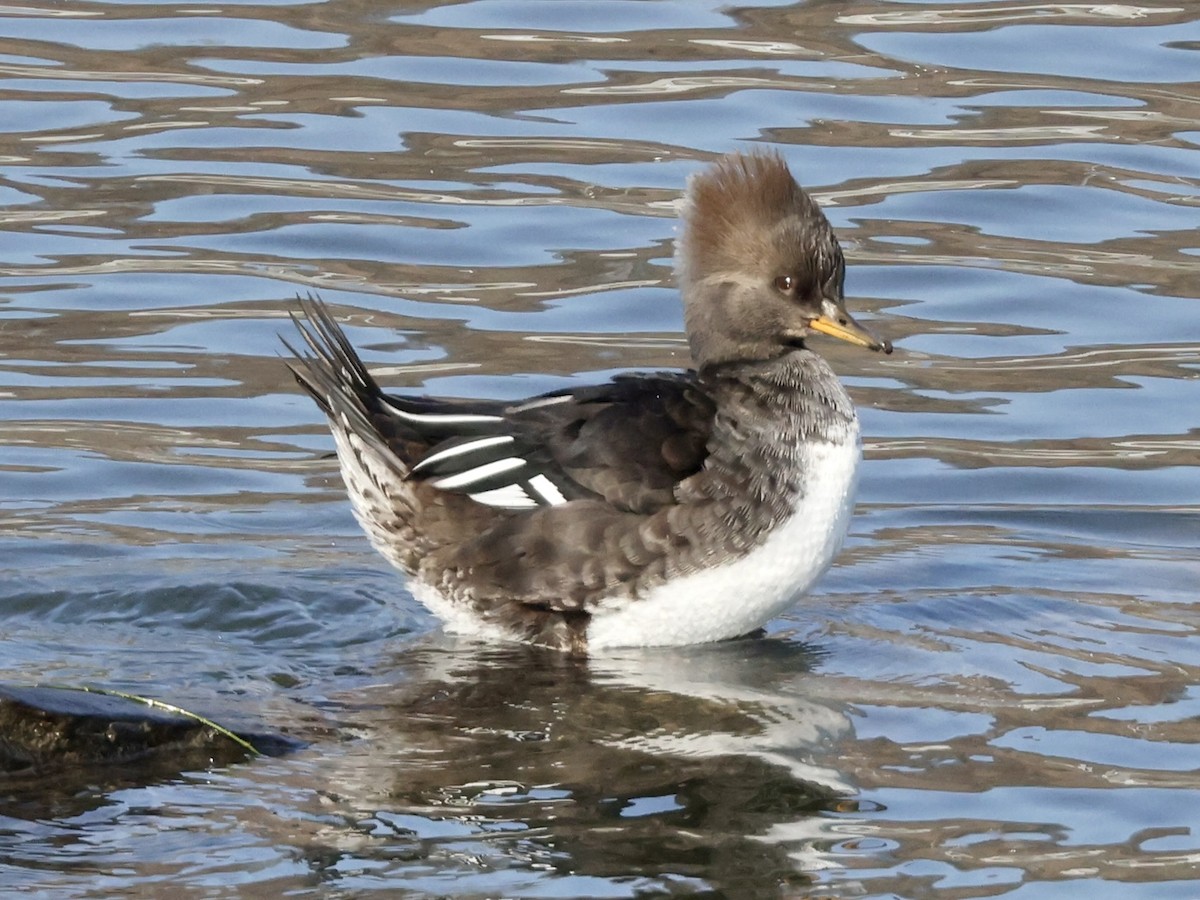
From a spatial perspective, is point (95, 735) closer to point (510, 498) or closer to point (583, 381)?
point (510, 498)

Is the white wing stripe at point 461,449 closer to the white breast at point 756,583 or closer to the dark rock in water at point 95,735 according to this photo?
the white breast at point 756,583

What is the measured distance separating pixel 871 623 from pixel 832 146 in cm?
526

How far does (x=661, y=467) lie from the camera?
6.76 m

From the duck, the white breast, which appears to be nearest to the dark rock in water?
the duck

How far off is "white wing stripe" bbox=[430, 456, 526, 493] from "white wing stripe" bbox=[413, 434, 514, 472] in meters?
0.06

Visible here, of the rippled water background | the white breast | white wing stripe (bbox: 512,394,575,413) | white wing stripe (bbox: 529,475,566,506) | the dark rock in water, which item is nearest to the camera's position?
the rippled water background

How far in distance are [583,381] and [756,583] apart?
2861 millimetres

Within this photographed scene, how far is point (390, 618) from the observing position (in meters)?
7.40

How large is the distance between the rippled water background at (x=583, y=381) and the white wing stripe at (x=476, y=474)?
1.91 feet

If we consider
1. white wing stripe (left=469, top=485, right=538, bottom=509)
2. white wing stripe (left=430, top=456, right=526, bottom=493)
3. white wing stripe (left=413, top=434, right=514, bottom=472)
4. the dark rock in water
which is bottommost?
the dark rock in water

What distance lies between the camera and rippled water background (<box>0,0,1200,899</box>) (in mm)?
5516

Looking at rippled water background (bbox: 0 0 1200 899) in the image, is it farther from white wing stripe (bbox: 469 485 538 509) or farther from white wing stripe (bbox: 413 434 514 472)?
white wing stripe (bbox: 413 434 514 472)

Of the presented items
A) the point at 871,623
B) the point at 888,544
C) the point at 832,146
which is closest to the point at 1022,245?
the point at 832,146

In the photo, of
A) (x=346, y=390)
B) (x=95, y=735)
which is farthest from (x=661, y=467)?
(x=95, y=735)
